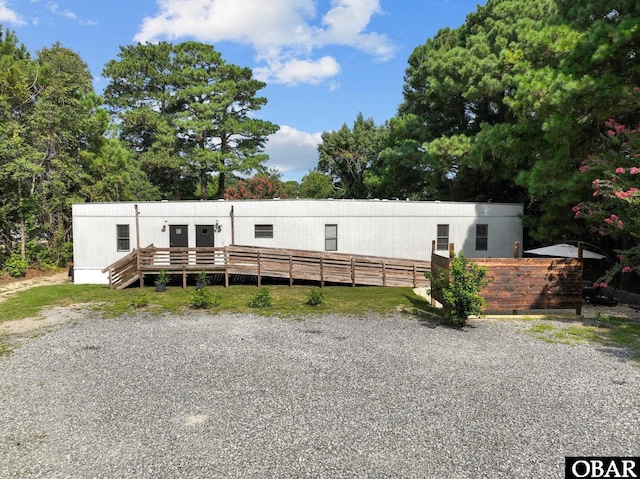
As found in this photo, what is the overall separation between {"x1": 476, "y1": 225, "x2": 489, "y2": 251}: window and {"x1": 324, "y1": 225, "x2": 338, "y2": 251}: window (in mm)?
6542

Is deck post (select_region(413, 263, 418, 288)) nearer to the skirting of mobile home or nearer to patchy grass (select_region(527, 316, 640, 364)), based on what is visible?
the skirting of mobile home

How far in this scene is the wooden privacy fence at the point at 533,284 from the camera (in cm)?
1052

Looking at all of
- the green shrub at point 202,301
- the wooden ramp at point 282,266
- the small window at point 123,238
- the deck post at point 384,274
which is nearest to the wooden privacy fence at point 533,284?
the deck post at point 384,274

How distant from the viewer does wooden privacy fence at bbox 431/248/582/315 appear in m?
10.5

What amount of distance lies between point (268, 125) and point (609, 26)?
23457 millimetres

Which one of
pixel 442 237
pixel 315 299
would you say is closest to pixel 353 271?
pixel 315 299

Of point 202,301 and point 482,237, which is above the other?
point 482,237

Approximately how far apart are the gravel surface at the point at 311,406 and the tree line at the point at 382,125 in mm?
8720

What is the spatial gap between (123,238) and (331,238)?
8976 millimetres

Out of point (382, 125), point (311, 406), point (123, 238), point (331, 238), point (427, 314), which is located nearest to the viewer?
point (311, 406)

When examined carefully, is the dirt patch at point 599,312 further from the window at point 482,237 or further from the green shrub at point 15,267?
the green shrub at point 15,267

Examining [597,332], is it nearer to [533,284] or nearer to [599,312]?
[533,284]

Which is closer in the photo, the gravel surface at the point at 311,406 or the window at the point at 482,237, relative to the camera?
the gravel surface at the point at 311,406

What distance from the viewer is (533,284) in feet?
35.2
